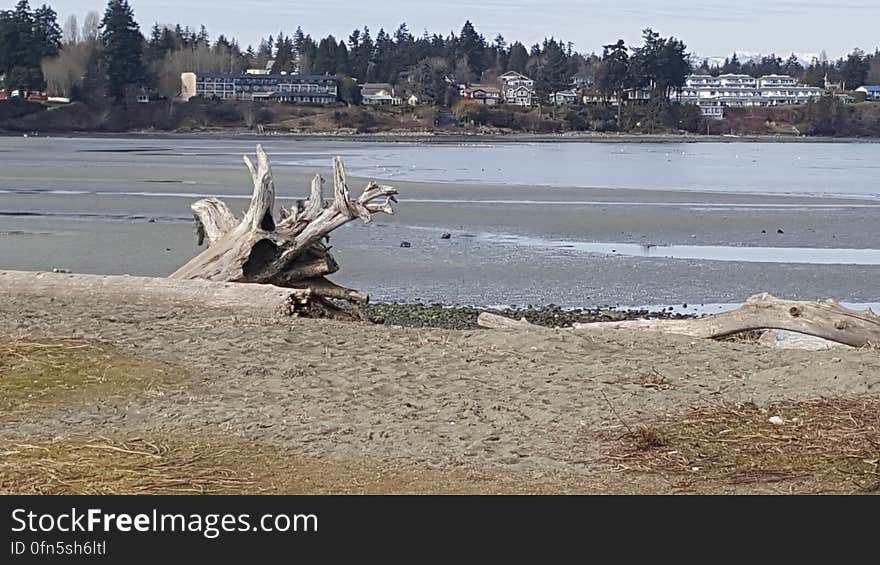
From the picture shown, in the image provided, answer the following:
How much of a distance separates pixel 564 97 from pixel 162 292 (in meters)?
151

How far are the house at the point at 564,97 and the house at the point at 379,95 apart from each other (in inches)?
745

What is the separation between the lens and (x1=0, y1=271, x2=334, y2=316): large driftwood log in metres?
11.2

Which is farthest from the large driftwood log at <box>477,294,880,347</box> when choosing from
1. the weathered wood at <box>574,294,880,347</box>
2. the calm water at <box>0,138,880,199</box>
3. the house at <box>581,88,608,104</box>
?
the house at <box>581,88,608,104</box>

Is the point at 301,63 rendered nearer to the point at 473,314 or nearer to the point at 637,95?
the point at 637,95

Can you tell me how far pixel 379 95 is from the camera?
15362 centimetres

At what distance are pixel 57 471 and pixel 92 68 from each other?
431 ft

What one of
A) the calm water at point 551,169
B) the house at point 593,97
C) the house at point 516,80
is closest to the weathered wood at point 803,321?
the calm water at point 551,169

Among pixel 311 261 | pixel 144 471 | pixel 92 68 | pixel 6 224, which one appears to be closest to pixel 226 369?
pixel 144 471

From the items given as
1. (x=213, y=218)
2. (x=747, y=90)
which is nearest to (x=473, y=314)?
(x=213, y=218)

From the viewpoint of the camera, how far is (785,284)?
18719 mm

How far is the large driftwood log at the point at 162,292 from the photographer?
11180 millimetres

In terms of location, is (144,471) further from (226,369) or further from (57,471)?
(226,369)

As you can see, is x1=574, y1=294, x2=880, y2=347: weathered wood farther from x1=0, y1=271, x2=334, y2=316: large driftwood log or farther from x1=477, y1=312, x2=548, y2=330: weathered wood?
x1=0, y1=271, x2=334, y2=316: large driftwood log

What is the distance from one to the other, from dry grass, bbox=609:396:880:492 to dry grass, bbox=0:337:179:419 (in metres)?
3.17
